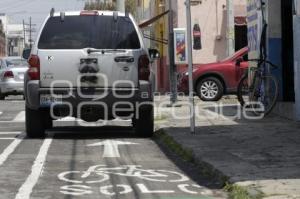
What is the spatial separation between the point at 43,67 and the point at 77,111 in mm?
969

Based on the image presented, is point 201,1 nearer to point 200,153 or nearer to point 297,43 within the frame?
point 297,43

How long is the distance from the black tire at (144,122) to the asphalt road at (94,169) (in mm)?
217

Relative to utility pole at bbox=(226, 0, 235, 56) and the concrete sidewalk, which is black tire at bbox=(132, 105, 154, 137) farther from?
utility pole at bbox=(226, 0, 235, 56)

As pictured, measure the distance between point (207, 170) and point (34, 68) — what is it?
449cm

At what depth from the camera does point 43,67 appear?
12438 mm

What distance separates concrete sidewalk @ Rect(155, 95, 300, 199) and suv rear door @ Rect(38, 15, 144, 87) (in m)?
1.53

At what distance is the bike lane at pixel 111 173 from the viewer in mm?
7953

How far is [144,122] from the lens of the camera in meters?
13.2

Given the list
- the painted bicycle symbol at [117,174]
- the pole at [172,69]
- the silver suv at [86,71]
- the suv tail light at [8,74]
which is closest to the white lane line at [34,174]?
the painted bicycle symbol at [117,174]

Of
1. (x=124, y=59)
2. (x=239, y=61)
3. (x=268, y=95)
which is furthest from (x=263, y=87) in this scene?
(x=239, y=61)

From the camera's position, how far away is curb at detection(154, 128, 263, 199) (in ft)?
24.3

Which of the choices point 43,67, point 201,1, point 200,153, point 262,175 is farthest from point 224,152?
point 201,1

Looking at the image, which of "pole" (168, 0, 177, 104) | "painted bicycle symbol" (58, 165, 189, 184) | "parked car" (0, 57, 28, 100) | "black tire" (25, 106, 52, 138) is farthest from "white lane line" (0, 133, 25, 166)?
"parked car" (0, 57, 28, 100)

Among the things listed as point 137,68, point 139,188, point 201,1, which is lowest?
point 139,188
